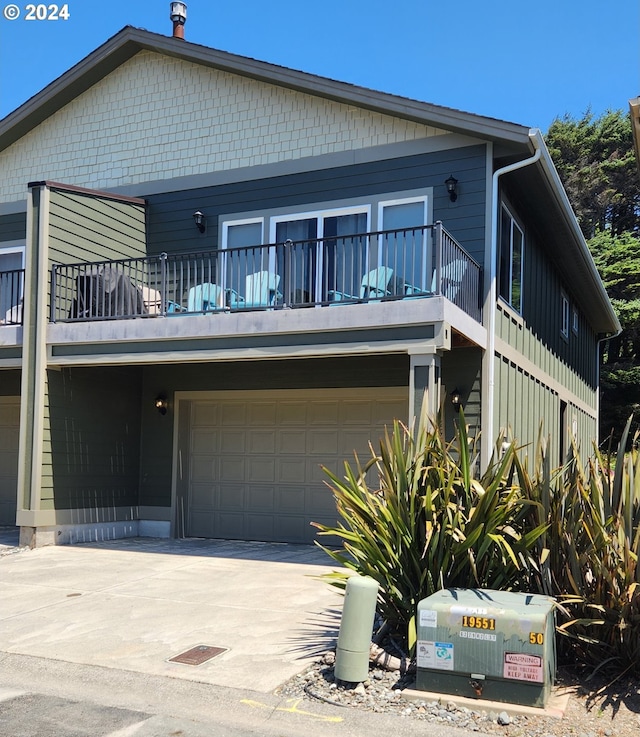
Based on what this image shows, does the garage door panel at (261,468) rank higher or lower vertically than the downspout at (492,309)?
lower

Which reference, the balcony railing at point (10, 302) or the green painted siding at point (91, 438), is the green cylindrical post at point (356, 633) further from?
the balcony railing at point (10, 302)

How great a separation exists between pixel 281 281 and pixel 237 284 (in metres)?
0.71

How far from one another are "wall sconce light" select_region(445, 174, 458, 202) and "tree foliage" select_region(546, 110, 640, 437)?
60.3 feet

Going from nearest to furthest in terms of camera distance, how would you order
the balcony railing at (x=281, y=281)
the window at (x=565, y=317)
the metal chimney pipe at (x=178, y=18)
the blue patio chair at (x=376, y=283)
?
1. the balcony railing at (x=281, y=281)
2. the blue patio chair at (x=376, y=283)
3. the metal chimney pipe at (x=178, y=18)
4. the window at (x=565, y=317)

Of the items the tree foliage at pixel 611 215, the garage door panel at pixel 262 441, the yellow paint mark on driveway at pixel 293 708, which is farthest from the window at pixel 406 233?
the tree foliage at pixel 611 215

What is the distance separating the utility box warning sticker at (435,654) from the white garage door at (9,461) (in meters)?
10.6

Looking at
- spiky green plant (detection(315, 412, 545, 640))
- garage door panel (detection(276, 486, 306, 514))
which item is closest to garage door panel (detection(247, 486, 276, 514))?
garage door panel (detection(276, 486, 306, 514))

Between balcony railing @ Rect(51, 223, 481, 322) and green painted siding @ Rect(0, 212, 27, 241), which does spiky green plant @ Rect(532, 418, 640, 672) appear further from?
green painted siding @ Rect(0, 212, 27, 241)

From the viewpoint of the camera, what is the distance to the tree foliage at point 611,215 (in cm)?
2805

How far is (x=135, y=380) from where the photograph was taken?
13.1m

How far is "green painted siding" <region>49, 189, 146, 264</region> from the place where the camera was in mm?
11570

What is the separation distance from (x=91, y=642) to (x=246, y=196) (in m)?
7.75

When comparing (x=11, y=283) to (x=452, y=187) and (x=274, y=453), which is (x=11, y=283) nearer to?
(x=274, y=453)

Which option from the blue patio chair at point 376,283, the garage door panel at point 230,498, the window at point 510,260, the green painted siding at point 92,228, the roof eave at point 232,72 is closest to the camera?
the blue patio chair at point 376,283
